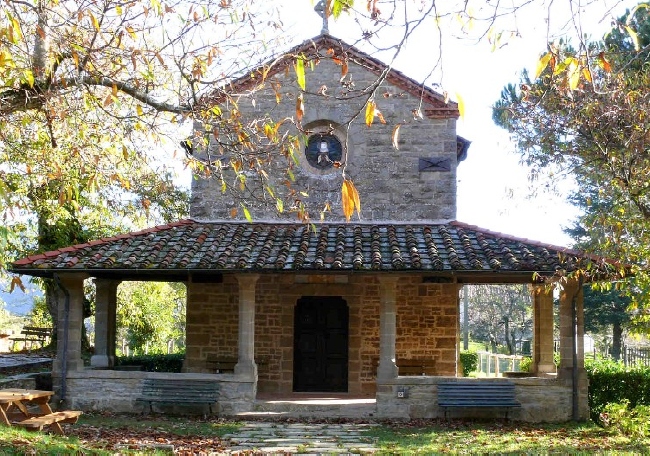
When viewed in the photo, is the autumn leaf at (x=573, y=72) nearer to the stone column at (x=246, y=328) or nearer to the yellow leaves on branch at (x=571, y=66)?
the yellow leaves on branch at (x=571, y=66)

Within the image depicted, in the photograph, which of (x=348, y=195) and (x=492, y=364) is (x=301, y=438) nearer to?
(x=348, y=195)

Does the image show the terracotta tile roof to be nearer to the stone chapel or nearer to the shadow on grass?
the stone chapel

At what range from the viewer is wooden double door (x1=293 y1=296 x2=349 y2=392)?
592 inches

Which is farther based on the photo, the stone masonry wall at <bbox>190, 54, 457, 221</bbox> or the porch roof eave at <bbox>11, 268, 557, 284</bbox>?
the stone masonry wall at <bbox>190, 54, 457, 221</bbox>

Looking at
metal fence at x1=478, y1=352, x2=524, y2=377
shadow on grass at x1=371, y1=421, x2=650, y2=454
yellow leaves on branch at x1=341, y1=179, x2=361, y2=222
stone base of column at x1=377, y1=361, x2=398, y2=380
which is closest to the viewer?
yellow leaves on branch at x1=341, y1=179, x2=361, y2=222

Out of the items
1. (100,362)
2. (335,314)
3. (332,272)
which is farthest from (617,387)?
(100,362)

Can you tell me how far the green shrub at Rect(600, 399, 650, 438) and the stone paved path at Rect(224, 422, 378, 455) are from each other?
3.82 meters

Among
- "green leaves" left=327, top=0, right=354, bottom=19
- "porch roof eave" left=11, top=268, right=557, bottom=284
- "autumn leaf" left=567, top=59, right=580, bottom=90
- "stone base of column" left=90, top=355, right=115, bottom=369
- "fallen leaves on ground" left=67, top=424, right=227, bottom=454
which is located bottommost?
"fallen leaves on ground" left=67, top=424, right=227, bottom=454

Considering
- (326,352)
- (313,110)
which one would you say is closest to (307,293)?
(326,352)

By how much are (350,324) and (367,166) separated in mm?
3185

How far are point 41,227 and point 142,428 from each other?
10.8 meters

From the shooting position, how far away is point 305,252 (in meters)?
13.0

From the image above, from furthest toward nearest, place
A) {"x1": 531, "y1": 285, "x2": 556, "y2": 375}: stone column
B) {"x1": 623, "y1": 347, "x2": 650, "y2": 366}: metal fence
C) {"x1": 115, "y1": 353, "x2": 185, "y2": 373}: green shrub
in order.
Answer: {"x1": 623, "y1": 347, "x2": 650, "y2": 366}: metal fence, {"x1": 115, "y1": 353, "x2": 185, "y2": 373}: green shrub, {"x1": 531, "y1": 285, "x2": 556, "y2": 375}: stone column

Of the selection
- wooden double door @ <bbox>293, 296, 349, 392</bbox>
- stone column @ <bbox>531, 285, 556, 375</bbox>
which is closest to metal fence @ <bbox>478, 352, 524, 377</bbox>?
stone column @ <bbox>531, 285, 556, 375</bbox>
